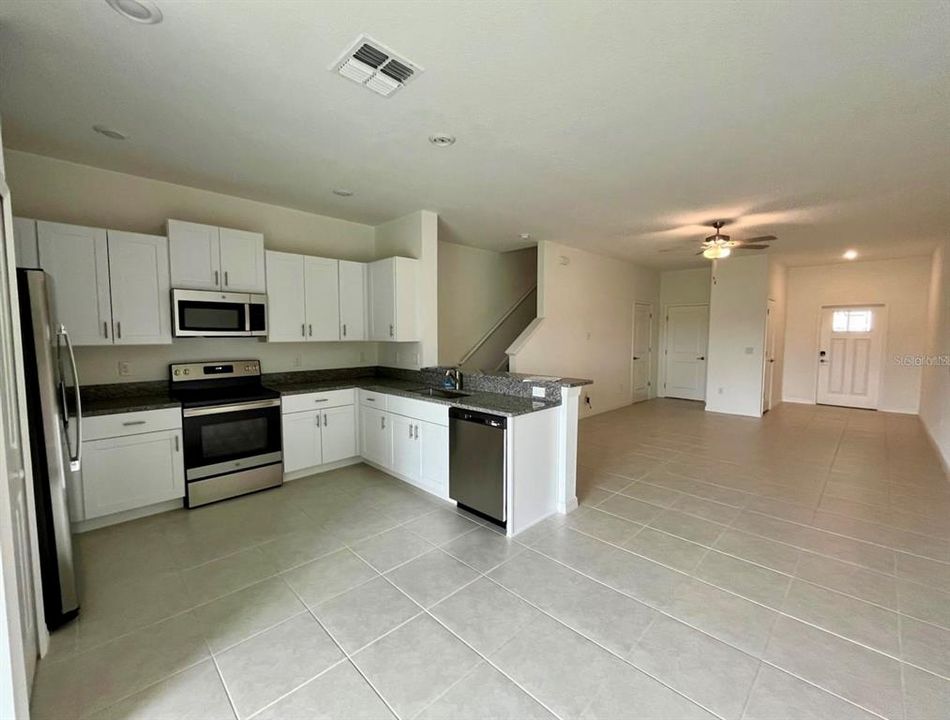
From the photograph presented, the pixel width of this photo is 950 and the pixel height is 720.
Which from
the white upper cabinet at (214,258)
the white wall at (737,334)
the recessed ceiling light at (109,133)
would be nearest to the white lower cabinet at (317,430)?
the white upper cabinet at (214,258)

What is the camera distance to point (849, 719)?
5.27 ft

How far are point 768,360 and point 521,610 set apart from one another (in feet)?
23.4

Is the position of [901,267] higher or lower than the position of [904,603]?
higher

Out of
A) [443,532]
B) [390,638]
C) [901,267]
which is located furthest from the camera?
[901,267]

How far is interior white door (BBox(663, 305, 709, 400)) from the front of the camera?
27.9 ft

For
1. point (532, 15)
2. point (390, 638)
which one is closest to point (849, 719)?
point (390, 638)

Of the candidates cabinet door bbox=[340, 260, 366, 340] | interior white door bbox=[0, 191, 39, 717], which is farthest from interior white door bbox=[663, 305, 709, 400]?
interior white door bbox=[0, 191, 39, 717]

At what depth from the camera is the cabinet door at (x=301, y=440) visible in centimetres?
390

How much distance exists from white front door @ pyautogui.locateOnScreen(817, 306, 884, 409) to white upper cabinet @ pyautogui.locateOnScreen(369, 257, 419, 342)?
802 centimetres

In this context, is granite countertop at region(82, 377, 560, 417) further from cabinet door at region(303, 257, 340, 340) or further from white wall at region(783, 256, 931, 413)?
white wall at region(783, 256, 931, 413)

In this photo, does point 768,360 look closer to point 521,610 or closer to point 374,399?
point 374,399

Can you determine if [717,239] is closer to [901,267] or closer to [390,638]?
[901,267]

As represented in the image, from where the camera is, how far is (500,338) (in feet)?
23.1

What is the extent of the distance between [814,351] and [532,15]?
9.03m
